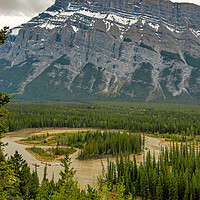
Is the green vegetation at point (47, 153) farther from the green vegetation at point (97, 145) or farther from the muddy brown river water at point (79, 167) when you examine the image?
the muddy brown river water at point (79, 167)

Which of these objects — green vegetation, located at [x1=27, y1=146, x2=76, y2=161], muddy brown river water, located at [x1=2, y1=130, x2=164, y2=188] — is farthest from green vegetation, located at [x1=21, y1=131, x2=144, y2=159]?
muddy brown river water, located at [x1=2, y1=130, x2=164, y2=188]

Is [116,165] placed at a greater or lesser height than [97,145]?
lesser

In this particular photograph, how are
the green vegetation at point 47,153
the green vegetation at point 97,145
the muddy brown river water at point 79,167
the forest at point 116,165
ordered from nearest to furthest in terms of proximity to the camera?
the forest at point 116,165 → the muddy brown river water at point 79,167 → the green vegetation at point 47,153 → the green vegetation at point 97,145

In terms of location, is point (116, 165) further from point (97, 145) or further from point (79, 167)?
point (97, 145)

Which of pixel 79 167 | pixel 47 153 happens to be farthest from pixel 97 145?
pixel 47 153

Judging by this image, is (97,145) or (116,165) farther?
(97,145)

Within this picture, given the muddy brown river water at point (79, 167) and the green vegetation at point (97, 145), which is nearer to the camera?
the muddy brown river water at point (79, 167)

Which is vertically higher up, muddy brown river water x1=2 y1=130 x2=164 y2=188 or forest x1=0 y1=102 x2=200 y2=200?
forest x1=0 y1=102 x2=200 y2=200

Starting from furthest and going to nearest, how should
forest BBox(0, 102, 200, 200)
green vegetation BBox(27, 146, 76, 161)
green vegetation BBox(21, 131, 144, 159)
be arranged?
green vegetation BBox(21, 131, 144, 159) → green vegetation BBox(27, 146, 76, 161) → forest BBox(0, 102, 200, 200)

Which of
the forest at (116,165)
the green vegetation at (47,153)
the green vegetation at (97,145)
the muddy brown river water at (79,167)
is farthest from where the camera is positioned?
the green vegetation at (97,145)

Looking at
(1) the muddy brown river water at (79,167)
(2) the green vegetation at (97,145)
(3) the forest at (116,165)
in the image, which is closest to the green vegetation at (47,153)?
(2) the green vegetation at (97,145)

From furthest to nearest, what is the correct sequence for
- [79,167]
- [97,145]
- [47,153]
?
[97,145], [47,153], [79,167]

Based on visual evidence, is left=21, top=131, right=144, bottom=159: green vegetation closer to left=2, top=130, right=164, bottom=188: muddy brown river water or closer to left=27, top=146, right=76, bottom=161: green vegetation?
left=27, top=146, right=76, bottom=161: green vegetation

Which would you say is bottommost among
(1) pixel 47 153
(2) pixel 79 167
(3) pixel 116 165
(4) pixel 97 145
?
(2) pixel 79 167
